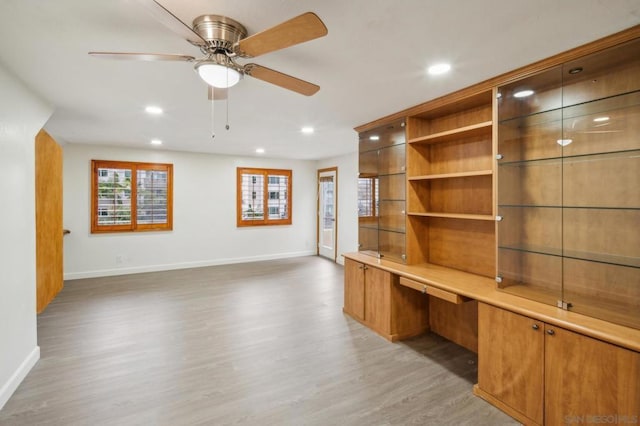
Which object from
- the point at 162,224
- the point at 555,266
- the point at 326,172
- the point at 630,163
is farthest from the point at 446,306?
the point at 162,224

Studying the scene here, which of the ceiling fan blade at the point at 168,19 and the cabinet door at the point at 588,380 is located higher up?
the ceiling fan blade at the point at 168,19

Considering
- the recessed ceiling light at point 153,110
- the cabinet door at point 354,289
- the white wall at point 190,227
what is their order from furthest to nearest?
the white wall at point 190,227
the cabinet door at point 354,289
the recessed ceiling light at point 153,110

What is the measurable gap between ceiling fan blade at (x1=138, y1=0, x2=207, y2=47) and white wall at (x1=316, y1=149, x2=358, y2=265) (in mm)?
4866

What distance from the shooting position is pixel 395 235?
11.3 ft

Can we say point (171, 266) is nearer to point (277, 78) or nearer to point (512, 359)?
point (277, 78)

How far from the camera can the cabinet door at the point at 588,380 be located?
1565 millimetres

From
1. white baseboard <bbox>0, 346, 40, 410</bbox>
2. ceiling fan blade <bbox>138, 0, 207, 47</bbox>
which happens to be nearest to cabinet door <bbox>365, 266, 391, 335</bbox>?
ceiling fan blade <bbox>138, 0, 207, 47</bbox>

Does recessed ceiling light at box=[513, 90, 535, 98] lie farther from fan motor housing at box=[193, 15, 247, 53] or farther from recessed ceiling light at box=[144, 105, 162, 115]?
recessed ceiling light at box=[144, 105, 162, 115]

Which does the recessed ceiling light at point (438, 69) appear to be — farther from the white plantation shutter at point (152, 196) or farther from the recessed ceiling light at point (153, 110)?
the white plantation shutter at point (152, 196)

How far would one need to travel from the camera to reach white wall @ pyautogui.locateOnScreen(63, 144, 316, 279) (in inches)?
214

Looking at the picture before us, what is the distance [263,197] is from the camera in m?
7.16

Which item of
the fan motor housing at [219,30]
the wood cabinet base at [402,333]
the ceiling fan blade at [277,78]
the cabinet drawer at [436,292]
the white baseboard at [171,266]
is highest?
the fan motor housing at [219,30]

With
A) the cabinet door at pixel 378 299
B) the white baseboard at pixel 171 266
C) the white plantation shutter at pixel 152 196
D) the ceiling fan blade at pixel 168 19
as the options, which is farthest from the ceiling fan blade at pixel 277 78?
the white baseboard at pixel 171 266

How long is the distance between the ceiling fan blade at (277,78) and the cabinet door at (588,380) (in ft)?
6.97
